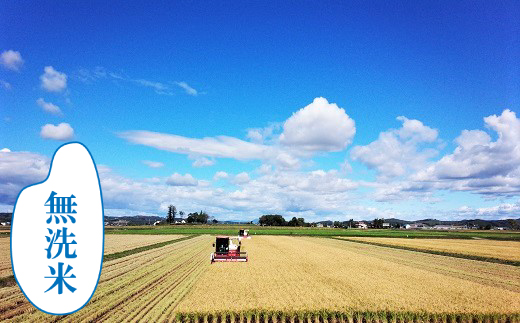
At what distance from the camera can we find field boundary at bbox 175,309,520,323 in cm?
1473

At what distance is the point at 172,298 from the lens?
1798cm

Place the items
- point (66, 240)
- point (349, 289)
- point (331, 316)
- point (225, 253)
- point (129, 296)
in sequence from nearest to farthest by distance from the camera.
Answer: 1. point (66, 240)
2. point (331, 316)
3. point (129, 296)
4. point (349, 289)
5. point (225, 253)

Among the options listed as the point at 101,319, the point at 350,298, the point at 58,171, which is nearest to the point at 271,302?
the point at 350,298

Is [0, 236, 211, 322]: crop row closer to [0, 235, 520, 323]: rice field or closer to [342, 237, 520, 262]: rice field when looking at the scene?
[0, 235, 520, 323]: rice field

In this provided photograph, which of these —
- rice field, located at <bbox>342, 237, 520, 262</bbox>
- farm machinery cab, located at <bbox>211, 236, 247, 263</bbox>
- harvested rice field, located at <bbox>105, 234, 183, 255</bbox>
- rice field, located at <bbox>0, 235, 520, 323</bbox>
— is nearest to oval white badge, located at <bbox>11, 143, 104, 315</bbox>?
rice field, located at <bbox>0, 235, 520, 323</bbox>

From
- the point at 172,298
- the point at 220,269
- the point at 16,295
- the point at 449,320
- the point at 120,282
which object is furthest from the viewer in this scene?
the point at 220,269

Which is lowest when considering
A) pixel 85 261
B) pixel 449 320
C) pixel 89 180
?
pixel 449 320

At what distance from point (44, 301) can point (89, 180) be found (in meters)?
3.26

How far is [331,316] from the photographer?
15281 millimetres

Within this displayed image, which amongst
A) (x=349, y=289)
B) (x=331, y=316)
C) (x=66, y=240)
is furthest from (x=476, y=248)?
(x=66, y=240)

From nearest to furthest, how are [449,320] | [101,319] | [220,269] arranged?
[101,319]
[449,320]
[220,269]

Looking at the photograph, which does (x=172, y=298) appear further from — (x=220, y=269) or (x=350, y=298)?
(x=220, y=269)

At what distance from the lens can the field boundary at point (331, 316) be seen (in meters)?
14.7

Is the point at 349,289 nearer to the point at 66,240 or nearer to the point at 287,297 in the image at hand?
the point at 287,297
